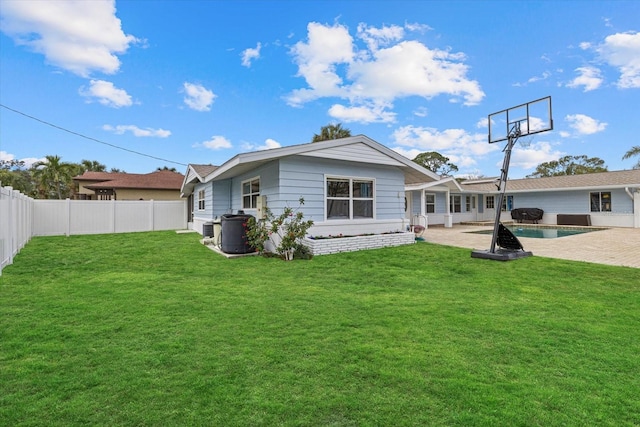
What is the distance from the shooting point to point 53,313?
3924 mm

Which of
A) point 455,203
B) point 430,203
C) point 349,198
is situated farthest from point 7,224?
point 455,203

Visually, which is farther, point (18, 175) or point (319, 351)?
point (18, 175)

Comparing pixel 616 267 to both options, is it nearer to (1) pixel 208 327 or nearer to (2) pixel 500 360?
(2) pixel 500 360

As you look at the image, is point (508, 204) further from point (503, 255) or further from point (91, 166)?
point (91, 166)

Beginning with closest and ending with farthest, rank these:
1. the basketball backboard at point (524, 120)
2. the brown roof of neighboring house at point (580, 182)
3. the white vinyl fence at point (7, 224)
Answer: the white vinyl fence at point (7, 224) < the basketball backboard at point (524, 120) < the brown roof of neighboring house at point (580, 182)

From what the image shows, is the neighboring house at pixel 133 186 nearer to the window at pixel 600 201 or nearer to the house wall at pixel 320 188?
the house wall at pixel 320 188

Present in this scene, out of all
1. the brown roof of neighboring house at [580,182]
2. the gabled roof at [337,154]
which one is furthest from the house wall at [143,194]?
the brown roof of neighboring house at [580,182]

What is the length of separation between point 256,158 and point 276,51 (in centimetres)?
1012

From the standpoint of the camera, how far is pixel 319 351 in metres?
2.93

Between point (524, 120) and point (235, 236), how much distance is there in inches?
325

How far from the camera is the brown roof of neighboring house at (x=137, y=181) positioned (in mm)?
23500

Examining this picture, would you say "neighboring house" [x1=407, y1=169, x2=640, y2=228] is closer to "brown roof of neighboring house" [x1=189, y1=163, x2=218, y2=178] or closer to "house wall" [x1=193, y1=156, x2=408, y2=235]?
"house wall" [x1=193, y1=156, x2=408, y2=235]

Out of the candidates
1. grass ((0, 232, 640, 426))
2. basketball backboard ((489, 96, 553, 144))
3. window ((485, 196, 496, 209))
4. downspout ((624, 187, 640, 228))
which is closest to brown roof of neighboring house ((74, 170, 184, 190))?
grass ((0, 232, 640, 426))

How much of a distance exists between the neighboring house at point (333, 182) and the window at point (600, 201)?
1429 centimetres
